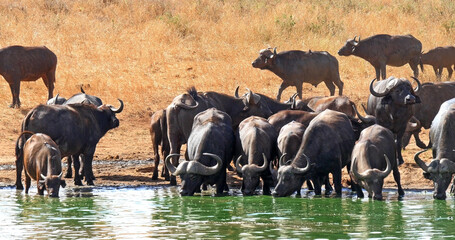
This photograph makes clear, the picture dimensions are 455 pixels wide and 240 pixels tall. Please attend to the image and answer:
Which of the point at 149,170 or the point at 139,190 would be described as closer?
the point at 139,190

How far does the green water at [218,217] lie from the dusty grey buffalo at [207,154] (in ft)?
1.24

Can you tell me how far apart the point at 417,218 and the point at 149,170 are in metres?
8.27

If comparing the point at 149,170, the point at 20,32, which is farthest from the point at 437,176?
the point at 20,32

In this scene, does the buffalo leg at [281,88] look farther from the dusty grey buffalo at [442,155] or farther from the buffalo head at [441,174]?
the buffalo head at [441,174]

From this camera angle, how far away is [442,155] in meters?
16.2

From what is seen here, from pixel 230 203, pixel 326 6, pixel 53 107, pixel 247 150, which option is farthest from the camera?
pixel 326 6

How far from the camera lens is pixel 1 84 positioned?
3019cm

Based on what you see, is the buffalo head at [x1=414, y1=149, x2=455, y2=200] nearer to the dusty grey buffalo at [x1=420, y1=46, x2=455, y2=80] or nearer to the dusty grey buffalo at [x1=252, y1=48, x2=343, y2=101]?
the dusty grey buffalo at [x1=252, y1=48, x2=343, y2=101]

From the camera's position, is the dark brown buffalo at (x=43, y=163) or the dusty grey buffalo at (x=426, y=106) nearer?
the dark brown buffalo at (x=43, y=163)

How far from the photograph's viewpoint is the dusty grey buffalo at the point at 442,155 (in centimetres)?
1570

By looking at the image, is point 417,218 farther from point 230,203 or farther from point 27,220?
point 27,220

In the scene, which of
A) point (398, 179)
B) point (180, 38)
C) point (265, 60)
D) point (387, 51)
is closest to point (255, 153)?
point (398, 179)

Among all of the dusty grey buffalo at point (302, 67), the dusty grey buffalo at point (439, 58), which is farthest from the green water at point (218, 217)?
the dusty grey buffalo at point (439, 58)

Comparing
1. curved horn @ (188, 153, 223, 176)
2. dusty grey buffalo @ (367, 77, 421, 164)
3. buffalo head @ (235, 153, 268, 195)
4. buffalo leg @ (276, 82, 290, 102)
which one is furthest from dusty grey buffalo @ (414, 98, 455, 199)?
buffalo leg @ (276, 82, 290, 102)
